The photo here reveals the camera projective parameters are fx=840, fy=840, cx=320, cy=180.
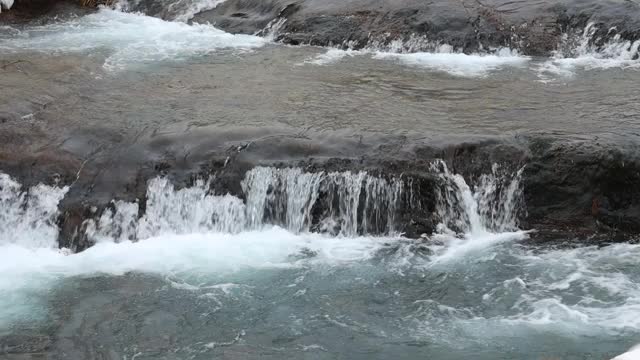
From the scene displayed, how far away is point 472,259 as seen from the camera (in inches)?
340

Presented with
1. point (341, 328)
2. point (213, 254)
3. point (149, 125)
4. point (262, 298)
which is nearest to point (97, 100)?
point (149, 125)

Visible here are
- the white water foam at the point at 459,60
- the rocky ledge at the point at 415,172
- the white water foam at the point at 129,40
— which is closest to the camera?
the rocky ledge at the point at 415,172

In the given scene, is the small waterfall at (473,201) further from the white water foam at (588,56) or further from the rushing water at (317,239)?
the white water foam at (588,56)

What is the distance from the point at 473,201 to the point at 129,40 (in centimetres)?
787

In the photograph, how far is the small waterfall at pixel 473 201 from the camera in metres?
9.16

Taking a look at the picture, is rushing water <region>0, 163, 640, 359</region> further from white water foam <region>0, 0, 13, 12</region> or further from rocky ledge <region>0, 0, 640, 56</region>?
white water foam <region>0, 0, 13, 12</region>

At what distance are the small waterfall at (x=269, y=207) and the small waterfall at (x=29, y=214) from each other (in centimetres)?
47

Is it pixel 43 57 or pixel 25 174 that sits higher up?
pixel 43 57

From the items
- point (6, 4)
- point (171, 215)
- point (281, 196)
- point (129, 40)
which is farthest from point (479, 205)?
point (6, 4)

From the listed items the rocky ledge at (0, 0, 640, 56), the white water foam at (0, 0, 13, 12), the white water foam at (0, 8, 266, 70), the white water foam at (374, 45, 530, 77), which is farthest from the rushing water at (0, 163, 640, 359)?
the white water foam at (0, 0, 13, 12)

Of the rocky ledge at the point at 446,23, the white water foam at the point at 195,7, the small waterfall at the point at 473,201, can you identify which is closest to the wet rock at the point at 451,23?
the rocky ledge at the point at 446,23

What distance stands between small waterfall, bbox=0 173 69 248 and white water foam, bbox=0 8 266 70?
3768mm

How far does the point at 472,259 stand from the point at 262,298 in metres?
2.22

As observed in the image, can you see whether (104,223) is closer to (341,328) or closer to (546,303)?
(341,328)
